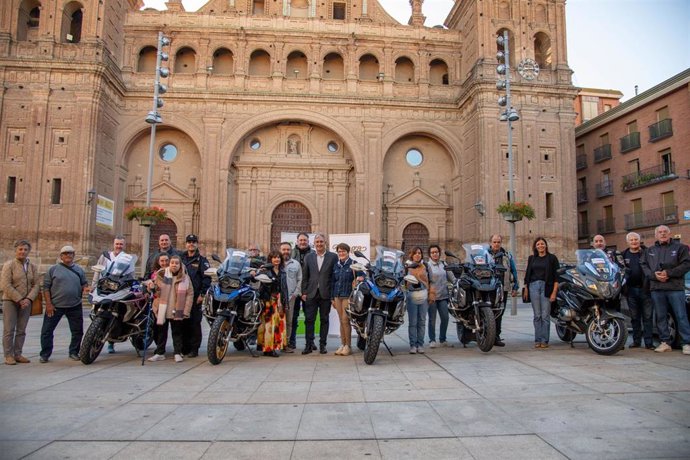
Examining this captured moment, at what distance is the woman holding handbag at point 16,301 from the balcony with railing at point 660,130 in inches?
1098

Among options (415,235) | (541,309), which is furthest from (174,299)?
(415,235)

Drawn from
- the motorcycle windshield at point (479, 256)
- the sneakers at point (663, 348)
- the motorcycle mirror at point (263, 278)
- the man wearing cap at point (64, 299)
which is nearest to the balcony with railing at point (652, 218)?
the sneakers at point (663, 348)

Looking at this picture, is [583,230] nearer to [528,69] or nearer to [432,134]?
[528,69]

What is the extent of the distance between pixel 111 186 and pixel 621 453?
26334mm

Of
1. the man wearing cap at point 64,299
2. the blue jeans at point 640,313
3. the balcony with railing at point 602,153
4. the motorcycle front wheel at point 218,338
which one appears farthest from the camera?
the balcony with railing at point 602,153

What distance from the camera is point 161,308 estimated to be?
682cm

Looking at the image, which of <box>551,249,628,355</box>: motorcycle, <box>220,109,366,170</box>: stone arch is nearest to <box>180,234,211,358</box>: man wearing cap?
<box>551,249,628,355</box>: motorcycle

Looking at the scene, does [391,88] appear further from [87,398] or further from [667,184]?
[87,398]

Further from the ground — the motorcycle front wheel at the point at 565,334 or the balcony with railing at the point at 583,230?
the balcony with railing at the point at 583,230

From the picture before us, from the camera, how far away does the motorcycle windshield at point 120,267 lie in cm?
683

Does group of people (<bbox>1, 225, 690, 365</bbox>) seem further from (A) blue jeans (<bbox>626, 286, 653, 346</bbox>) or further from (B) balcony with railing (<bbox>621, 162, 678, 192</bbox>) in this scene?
(B) balcony with railing (<bbox>621, 162, 678, 192</bbox>)

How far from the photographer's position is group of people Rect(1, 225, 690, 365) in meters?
6.79

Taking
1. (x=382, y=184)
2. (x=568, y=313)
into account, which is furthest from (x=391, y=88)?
(x=568, y=313)

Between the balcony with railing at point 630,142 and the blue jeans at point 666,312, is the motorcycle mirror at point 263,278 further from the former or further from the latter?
the balcony with railing at point 630,142
